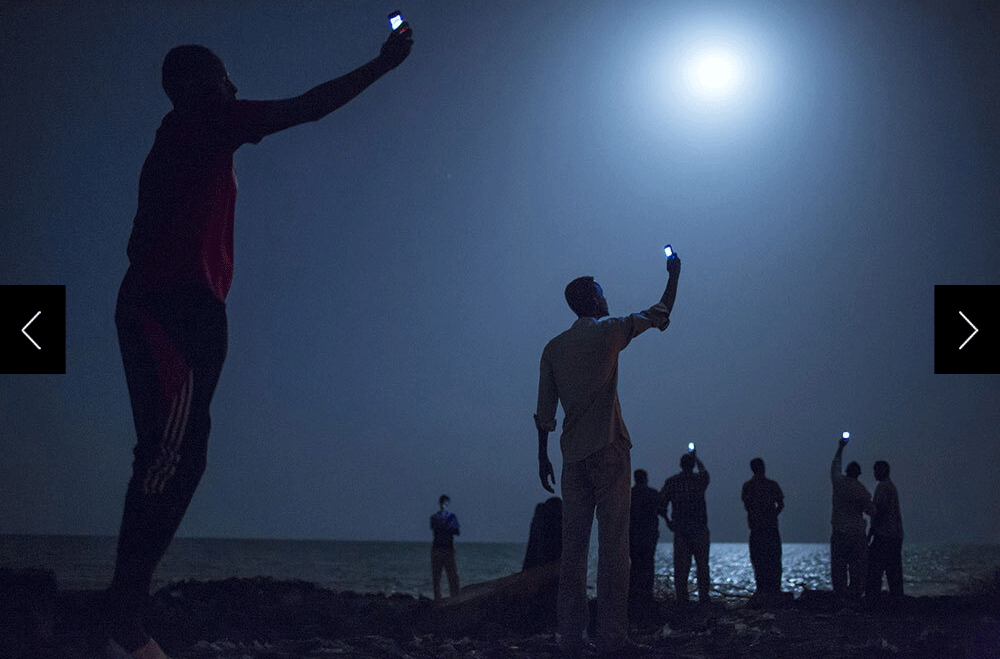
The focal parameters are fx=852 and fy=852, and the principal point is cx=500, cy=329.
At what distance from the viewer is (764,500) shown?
848 cm

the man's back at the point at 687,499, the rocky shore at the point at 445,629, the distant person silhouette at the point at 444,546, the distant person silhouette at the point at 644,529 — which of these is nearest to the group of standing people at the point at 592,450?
the rocky shore at the point at 445,629

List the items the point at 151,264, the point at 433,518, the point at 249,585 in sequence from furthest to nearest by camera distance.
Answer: the point at 433,518
the point at 249,585
the point at 151,264

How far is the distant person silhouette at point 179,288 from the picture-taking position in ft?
8.26

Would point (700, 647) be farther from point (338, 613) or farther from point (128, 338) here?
point (128, 338)

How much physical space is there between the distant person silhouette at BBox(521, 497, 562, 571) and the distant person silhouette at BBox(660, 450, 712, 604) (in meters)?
3.20

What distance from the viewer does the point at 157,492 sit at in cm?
253

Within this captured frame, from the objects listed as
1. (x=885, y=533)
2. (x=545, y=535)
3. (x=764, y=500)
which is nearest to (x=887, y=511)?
(x=885, y=533)

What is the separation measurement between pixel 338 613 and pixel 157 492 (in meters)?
2.92

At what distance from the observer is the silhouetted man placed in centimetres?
365

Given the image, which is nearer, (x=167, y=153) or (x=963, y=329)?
(x=167, y=153)

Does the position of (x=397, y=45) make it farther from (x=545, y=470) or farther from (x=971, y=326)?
(x=971, y=326)

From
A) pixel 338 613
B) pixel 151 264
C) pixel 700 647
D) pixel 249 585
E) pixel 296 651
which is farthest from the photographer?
pixel 249 585

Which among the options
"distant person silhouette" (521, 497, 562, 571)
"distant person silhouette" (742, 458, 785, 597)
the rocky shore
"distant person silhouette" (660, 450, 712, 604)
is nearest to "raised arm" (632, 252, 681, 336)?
the rocky shore

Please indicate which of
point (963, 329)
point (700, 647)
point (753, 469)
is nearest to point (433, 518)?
point (753, 469)
